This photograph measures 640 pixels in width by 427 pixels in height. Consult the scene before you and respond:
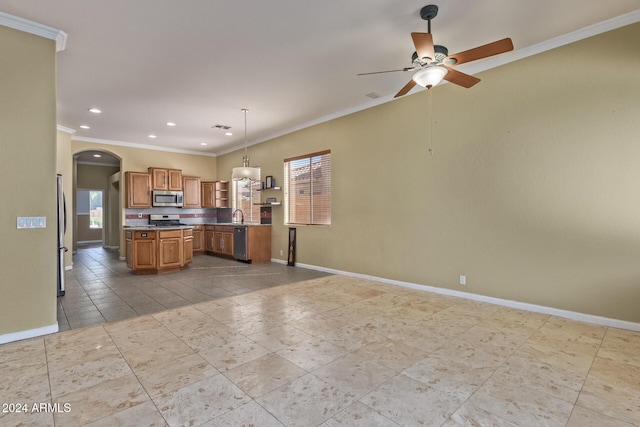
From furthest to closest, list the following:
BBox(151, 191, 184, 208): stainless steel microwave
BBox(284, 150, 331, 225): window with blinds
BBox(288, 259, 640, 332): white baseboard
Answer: BBox(151, 191, 184, 208): stainless steel microwave → BBox(284, 150, 331, 225): window with blinds → BBox(288, 259, 640, 332): white baseboard

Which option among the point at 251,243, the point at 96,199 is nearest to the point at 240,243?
the point at 251,243

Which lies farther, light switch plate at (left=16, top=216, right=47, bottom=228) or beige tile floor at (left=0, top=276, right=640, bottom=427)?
light switch plate at (left=16, top=216, right=47, bottom=228)

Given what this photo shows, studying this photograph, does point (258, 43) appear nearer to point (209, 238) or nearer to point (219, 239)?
point (219, 239)

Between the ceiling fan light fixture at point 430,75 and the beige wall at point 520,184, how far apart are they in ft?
5.26

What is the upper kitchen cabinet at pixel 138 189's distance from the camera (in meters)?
7.88

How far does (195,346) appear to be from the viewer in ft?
9.22

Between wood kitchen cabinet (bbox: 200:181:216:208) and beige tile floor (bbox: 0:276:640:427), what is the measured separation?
19.8ft

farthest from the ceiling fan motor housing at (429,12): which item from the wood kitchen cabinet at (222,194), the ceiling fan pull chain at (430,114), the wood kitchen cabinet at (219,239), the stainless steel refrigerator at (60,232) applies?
the wood kitchen cabinet at (222,194)

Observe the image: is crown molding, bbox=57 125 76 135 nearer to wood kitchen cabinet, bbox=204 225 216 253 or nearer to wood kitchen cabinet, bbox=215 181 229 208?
wood kitchen cabinet, bbox=215 181 229 208

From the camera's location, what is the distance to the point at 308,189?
6.63 metres

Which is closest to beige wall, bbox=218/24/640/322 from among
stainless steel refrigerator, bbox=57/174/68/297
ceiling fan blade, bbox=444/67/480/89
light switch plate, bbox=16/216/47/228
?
ceiling fan blade, bbox=444/67/480/89

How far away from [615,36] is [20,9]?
567cm

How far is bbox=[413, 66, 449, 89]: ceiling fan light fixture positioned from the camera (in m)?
2.77

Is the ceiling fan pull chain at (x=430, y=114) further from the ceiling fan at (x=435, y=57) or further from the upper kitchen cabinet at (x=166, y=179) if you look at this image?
→ the upper kitchen cabinet at (x=166, y=179)
